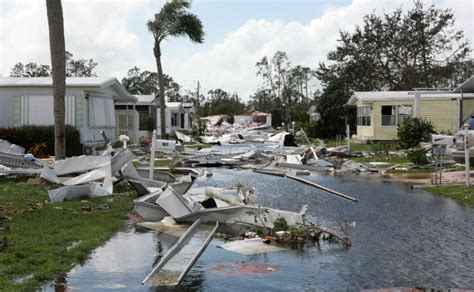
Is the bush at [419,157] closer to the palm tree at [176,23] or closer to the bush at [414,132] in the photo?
the bush at [414,132]

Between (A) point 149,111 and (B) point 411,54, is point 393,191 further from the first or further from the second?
(B) point 411,54

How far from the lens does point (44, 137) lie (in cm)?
2488

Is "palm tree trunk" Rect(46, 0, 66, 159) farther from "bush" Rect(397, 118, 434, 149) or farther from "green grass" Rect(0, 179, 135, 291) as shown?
"bush" Rect(397, 118, 434, 149)

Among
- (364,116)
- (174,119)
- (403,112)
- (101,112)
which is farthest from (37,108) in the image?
(174,119)

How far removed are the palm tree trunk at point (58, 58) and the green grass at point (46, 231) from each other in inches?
133

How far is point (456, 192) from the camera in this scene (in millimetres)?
15461

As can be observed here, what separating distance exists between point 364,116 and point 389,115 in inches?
113

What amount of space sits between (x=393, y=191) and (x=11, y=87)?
17.6m

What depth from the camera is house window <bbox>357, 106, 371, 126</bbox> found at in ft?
136

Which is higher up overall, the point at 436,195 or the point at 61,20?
the point at 61,20

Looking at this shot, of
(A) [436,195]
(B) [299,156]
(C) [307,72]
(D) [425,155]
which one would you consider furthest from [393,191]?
(C) [307,72]

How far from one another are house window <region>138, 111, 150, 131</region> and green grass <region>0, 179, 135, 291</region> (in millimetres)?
29639

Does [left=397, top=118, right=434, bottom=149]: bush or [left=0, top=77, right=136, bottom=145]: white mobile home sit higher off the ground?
[left=0, top=77, right=136, bottom=145]: white mobile home

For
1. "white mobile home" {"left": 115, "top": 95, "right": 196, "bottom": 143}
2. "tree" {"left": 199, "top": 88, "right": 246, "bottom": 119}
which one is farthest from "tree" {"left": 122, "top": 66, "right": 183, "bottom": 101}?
"white mobile home" {"left": 115, "top": 95, "right": 196, "bottom": 143}
